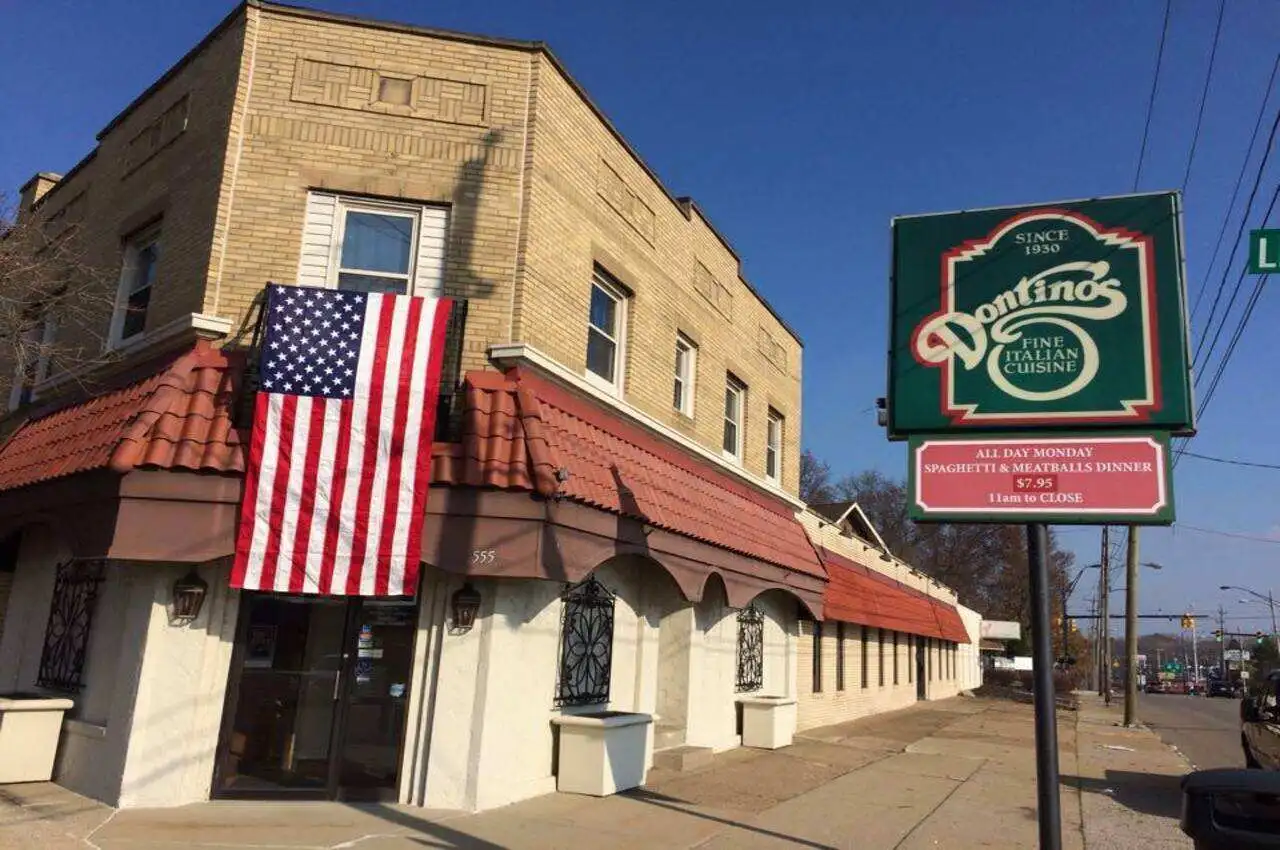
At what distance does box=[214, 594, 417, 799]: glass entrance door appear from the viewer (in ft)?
27.9

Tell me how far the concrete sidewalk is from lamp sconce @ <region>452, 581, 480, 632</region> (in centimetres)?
167

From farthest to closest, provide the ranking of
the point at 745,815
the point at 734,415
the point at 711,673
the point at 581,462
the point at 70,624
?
the point at 734,415 < the point at 711,673 < the point at 70,624 < the point at 581,462 < the point at 745,815

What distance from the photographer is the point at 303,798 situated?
8.45m

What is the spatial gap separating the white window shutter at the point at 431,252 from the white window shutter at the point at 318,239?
2.96ft

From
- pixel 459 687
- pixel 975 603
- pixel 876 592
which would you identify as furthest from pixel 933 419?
pixel 975 603

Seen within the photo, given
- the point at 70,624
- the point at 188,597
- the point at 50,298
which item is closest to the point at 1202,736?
the point at 188,597

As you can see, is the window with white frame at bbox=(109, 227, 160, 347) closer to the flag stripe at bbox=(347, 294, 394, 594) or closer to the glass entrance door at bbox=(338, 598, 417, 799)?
the flag stripe at bbox=(347, 294, 394, 594)

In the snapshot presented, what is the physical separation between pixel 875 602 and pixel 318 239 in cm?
1668

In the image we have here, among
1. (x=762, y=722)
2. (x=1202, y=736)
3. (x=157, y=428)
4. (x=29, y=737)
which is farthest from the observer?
(x=1202, y=736)

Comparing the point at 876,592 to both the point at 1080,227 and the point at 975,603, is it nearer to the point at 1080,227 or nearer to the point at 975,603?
the point at 1080,227

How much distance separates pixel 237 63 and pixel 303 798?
7.71 metres

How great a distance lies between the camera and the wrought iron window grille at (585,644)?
32.9 ft

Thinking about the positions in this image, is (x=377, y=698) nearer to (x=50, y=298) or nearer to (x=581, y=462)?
(x=581, y=462)

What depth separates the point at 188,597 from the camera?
8.12 m
